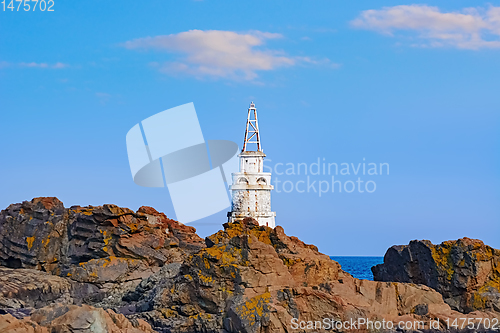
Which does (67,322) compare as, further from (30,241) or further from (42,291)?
(30,241)

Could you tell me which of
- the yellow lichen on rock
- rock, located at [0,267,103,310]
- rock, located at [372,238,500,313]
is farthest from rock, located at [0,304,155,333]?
the yellow lichen on rock

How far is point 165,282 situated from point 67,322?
9381 millimetres

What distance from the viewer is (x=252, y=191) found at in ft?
209

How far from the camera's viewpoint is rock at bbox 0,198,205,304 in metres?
38.4

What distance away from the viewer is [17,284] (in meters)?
36.9

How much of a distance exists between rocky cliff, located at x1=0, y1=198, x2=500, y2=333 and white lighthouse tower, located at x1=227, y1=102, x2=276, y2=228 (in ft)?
55.0

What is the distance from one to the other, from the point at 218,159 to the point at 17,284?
3053 cm

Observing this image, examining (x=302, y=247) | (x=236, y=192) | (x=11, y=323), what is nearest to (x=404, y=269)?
(x=302, y=247)

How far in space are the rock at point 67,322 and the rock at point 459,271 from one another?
17.5 metres

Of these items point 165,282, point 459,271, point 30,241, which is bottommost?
point 165,282

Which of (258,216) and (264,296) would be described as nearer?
(264,296)

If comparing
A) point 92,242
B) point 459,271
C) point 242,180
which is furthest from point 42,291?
point 242,180

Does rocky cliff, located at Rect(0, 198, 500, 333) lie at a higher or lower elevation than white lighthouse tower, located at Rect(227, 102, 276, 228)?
lower

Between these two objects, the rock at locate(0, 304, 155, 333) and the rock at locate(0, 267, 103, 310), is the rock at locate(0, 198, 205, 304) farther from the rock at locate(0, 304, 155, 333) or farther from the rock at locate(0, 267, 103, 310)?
the rock at locate(0, 304, 155, 333)
